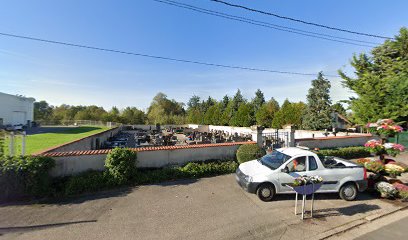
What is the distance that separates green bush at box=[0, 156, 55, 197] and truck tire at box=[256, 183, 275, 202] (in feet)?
22.6

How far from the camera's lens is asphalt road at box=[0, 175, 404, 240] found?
5.08 m

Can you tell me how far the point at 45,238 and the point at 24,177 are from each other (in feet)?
9.61

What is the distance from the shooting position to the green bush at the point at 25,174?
6.60 metres

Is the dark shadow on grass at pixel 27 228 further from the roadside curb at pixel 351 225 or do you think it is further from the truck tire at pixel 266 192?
the roadside curb at pixel 351 225

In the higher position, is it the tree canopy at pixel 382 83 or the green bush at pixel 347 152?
the tree canopy at pixel 382 83

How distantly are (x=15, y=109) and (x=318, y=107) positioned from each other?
53763mm

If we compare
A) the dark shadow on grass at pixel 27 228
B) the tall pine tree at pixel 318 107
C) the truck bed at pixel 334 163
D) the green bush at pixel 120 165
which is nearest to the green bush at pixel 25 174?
the dark shadow on grass at pixel 27 228

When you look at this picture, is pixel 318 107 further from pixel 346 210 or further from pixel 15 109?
pixel 15 109

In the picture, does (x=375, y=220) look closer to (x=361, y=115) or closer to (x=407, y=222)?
(x=407, y=222)

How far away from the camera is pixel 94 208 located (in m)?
6.30

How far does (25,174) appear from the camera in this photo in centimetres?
666

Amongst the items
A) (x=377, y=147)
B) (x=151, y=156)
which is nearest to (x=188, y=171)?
(x=151, y=156)

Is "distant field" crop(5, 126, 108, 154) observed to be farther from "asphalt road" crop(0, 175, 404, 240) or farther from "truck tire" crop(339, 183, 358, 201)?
"truck tire" crop(339, 183, 358, 201)

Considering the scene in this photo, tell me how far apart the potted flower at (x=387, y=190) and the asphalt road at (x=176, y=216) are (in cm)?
34
